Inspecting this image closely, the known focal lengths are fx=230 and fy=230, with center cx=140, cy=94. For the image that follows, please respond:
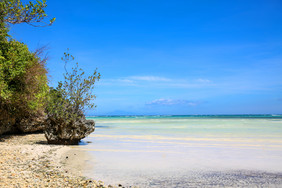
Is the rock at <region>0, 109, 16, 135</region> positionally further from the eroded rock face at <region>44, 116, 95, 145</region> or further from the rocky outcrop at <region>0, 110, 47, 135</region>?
the eroded rock face at <region>44, 116, 95, 145</region>

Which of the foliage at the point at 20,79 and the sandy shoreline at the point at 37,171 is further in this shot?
→ the foliage at the point at 20,79

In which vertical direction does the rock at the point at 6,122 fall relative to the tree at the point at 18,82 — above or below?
below

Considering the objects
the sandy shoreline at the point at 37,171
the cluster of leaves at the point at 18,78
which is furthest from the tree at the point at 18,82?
the sandy shoreline at the point at 37,171

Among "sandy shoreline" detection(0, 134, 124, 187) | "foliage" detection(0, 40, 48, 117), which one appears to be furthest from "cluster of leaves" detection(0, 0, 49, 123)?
"sandy shoreline" detection(0, 134, 124, 187)

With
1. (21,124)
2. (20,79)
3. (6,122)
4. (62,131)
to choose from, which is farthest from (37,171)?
(21,124)

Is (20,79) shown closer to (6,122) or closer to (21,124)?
(6,122)

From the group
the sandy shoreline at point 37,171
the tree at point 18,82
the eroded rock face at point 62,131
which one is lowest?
the sandy shoreline at point 37,171

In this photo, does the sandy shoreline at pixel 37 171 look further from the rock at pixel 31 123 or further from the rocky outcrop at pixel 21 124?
the rock at pixel 31 123

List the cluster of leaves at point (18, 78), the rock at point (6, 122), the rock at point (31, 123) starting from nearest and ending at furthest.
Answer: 1. the cluster of leaves at point (18, 78)
2. the rock at point (6, 122)
3. the rock at point (31, 123)

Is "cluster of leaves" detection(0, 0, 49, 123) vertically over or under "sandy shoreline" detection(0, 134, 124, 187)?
over

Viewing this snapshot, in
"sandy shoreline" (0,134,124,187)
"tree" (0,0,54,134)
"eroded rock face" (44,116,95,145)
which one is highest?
"tree" (0,0,54,134)

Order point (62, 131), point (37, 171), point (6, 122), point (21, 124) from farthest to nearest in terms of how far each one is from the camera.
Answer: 1. point (21, 124)
2. point (6, 122)
3. point (62, 131)
4. point (37, 171)

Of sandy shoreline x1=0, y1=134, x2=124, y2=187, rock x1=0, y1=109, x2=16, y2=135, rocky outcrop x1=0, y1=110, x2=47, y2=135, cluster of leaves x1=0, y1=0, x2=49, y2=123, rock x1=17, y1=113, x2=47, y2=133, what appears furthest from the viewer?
rock x1=17, y1=113, x2=47, y2=133

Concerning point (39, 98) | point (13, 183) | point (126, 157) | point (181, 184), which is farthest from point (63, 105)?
point (181, 184)
